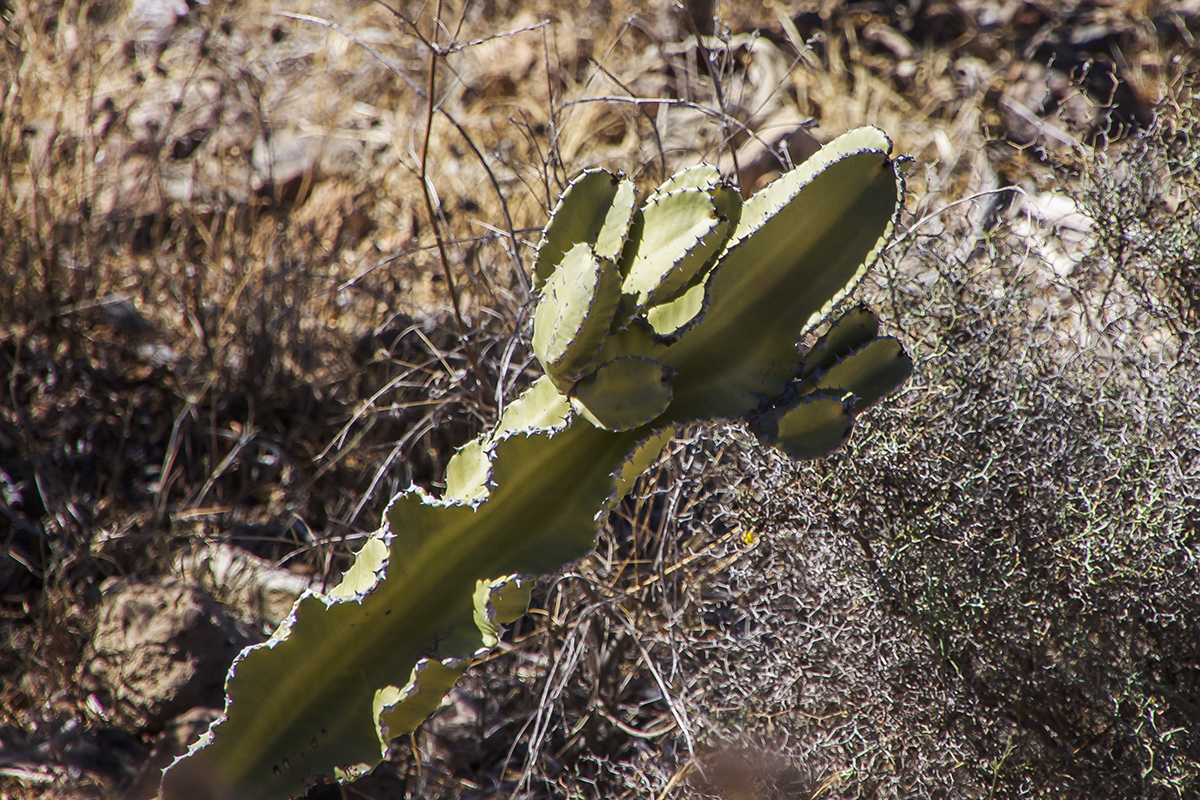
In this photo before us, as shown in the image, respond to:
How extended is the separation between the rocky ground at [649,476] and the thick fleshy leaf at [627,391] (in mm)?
621

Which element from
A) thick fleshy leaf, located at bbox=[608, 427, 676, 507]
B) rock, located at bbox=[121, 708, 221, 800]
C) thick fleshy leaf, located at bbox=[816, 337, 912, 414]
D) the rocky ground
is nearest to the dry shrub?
the rocky ground

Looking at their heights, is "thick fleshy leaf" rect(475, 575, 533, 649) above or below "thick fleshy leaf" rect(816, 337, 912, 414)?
below

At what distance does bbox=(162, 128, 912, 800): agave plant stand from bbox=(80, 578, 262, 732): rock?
29.6 inches

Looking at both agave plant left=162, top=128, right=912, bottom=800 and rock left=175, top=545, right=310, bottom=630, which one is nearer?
agave plant left=162, top=128, right=912, bottom=800

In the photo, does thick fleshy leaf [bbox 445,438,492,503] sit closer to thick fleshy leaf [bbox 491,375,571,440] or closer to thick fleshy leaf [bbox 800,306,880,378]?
thick fleshy leaf [bbox 491,375,571,440]

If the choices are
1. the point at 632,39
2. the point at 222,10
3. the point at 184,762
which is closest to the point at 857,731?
the point at 184,762

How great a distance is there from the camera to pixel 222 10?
4500mm

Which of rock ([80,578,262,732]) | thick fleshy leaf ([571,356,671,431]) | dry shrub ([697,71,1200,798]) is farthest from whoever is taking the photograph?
rock ([80,578,262,732])

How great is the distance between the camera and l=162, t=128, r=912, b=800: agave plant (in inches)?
67.0

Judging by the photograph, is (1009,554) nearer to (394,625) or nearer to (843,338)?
(843,338)

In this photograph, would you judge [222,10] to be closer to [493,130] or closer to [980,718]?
[493,130]

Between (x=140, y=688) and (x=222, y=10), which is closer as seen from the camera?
(x=140, y=688)

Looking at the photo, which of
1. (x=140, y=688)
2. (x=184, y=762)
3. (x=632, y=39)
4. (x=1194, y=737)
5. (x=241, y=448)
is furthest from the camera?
(x=632, y=39)

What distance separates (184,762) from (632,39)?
4265 mm
